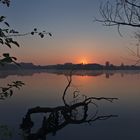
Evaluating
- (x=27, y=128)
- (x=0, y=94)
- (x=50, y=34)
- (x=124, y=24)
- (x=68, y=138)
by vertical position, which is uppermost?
(x=124, y=24)

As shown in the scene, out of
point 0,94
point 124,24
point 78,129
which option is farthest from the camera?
point 78,129

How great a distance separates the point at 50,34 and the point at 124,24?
7.03ft

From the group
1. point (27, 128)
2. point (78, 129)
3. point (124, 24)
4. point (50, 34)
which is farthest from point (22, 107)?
point (50, 34)

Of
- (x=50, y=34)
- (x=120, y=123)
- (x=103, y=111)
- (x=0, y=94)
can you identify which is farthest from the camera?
(x=103, y=111)

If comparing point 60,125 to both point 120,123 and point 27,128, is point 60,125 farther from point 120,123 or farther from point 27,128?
point 120,123

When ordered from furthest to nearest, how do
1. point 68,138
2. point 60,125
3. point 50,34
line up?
point 68,138
point 60,125
point 50,34

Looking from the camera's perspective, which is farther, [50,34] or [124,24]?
[124,24]

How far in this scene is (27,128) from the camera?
348 inches

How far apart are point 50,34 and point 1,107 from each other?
70.7ft

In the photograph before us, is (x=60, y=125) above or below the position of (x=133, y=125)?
above

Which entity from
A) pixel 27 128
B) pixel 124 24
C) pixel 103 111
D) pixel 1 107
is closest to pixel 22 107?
pixel 1 107

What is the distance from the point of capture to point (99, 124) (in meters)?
17.9

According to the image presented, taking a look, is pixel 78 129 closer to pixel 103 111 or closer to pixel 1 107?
pixel 103 111

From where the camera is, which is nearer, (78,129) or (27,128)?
(27,128)
